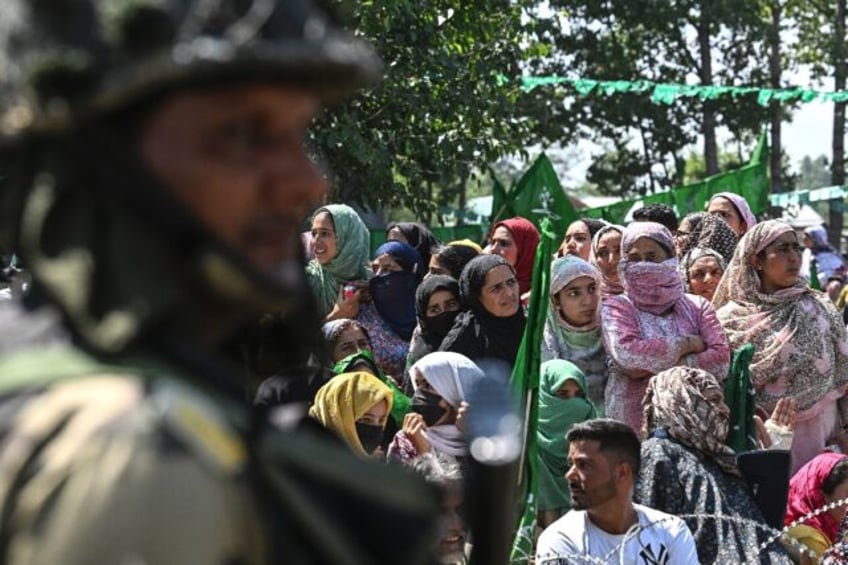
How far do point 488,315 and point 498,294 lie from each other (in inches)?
4.4

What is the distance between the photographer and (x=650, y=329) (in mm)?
7227

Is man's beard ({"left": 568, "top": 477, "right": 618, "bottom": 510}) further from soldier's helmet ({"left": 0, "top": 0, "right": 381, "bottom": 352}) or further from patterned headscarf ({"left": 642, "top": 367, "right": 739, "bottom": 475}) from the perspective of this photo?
soldier's helmet ({"left": 0, "top": 0, "right": 381, "bottom": 352})

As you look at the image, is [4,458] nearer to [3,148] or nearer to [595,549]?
[3,148]

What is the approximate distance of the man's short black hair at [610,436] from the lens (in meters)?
6.03

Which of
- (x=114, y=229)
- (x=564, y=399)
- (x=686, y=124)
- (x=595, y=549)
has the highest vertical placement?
(x=686, y=124)

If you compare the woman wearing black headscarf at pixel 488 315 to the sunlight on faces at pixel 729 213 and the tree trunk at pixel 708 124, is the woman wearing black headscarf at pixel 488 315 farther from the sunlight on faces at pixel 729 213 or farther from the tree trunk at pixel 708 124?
the tree trunk at pixel 708 124

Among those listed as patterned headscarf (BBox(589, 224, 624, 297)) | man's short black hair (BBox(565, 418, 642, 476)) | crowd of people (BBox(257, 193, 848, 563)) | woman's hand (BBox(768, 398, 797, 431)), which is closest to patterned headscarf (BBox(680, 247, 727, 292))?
crowd of people (BBox(257, 193, 848, 563))

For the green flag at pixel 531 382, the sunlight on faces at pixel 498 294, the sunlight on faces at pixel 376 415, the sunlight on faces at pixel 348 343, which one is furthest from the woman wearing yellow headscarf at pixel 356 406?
the sunlight on faces at pixel 498 294

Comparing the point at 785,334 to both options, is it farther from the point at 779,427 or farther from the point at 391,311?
the point at 391,311

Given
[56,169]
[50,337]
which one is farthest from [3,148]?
Result: [50,337]

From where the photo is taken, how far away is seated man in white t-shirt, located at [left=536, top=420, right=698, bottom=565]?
5816 millimetres

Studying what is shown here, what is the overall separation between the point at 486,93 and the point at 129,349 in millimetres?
11803

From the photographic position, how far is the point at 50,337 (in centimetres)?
162

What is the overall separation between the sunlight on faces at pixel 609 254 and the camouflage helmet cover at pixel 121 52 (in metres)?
6.47
